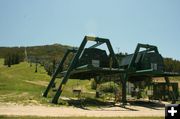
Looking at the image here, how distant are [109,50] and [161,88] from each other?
1261cm

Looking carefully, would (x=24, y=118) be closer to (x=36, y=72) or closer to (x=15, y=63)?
(x=36, y=72)

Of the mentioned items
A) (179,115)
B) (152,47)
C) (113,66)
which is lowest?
(179,115)

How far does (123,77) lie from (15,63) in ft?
285

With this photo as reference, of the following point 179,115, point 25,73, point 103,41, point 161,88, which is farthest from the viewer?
point 25,73

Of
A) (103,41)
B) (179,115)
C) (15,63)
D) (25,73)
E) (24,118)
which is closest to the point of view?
(179,115)

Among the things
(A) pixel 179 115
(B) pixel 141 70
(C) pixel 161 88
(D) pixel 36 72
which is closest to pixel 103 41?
(B) pixel 141 70

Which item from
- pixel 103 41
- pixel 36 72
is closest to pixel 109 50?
pixel 103 41

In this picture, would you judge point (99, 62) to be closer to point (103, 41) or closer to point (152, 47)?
point (103, 41)

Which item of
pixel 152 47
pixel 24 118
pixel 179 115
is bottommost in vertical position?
pixel 24 118

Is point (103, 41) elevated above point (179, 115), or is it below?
above

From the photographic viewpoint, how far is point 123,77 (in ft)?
135

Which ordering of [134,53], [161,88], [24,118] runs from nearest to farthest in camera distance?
1. [24,118]
2. [134,53]
3. [161,88]

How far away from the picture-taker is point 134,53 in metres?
43.9

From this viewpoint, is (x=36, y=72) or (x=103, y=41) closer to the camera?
(x=103, y=41)
